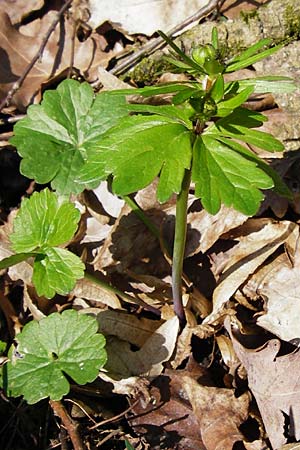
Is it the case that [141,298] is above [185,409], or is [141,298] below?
above

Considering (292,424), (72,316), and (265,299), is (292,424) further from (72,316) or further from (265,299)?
(72,316)

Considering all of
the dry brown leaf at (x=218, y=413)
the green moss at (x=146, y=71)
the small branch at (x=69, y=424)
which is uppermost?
the green moss at (x=146, y=71)

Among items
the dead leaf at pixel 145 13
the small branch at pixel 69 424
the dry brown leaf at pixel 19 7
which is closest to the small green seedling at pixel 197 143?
the small branch at pixel 69 424

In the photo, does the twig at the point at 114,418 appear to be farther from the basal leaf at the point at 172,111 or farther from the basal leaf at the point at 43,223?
the basal leaf at the point at 172,111

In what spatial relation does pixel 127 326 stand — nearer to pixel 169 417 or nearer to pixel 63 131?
pixel 169 417

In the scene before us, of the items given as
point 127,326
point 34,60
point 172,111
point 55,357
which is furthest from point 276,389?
point 34,60

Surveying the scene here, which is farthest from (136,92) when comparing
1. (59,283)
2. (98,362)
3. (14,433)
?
(14,433)
